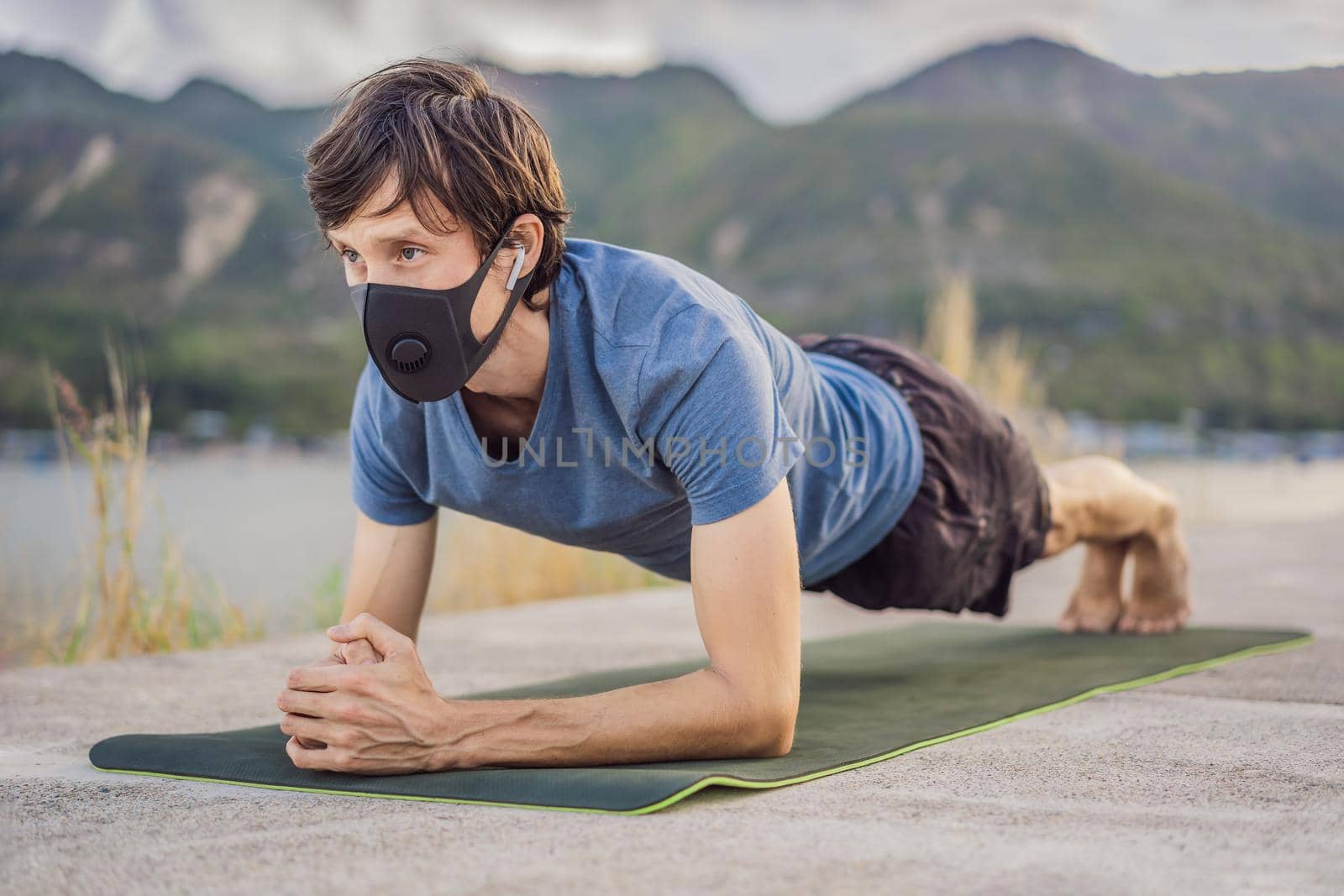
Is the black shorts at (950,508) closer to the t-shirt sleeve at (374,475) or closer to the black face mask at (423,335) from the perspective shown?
the t-shirt sleeve at (374,475)

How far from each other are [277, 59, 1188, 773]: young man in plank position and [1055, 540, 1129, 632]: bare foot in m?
1.17

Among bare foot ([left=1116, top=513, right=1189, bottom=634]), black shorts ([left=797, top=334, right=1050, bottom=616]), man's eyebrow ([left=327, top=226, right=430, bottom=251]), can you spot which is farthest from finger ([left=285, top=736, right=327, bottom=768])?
bare foot ([left=1116, top=513, right=1189, bottom=634])

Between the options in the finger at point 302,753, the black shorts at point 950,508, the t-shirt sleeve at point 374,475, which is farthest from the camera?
the black shorts at point 950,508

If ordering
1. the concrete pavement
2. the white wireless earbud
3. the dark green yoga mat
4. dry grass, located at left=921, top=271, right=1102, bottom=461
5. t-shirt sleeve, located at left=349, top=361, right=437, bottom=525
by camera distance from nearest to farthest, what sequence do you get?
the concrete pavement, the dark green yoga mat, the white wireless earbud, t-shirt sleeve, located at left=349, top=361, right=437, bottom=525, dry grass, located at left=921, top=271, right=1102, bottom=461

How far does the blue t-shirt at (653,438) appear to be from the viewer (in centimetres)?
158

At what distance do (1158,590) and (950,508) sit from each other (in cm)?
93

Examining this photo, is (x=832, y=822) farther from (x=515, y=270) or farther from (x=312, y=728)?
(x=515, y=270)

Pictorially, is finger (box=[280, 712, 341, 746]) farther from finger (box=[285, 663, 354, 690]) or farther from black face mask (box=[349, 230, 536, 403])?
black face mask (box=[349, 230, 536, 403])

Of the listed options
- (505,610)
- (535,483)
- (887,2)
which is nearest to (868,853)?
(535,483)

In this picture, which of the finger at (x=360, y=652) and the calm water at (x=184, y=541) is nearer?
the finger at (x=360, y=652)

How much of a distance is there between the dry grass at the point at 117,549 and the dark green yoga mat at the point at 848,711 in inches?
48.5

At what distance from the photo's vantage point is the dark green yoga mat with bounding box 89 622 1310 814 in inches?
58.2

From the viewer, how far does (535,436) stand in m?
1.75

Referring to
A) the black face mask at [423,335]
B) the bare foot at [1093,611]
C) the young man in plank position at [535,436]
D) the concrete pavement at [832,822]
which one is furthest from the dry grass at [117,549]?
the bare foot at [1093,611]
